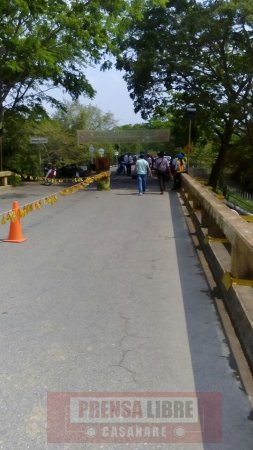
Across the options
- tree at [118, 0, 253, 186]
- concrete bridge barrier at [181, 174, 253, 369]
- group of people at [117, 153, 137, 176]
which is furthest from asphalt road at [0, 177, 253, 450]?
group of people at [117, 153, 137, 176]

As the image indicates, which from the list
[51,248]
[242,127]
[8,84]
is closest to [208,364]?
[51,248]

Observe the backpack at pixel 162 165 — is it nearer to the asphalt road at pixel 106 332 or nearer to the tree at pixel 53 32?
the tree at pixel 53 32

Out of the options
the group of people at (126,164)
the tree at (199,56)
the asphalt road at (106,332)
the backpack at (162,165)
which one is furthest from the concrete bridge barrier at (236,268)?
the group of people at (126,164)

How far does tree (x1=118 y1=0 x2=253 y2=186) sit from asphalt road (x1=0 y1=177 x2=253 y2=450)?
1887cm

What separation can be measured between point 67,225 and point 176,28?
18.0m

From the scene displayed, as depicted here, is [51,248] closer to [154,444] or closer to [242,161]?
[154,444]

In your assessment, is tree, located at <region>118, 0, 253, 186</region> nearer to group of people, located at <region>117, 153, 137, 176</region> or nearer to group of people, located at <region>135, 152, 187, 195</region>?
group of people, located at <region>135, 152, 187, 195</region>

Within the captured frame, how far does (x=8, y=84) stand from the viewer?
2383 cm

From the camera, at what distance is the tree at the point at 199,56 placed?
Result: 24.8 meters

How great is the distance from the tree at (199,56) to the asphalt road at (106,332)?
1887 cm

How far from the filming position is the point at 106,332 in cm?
474

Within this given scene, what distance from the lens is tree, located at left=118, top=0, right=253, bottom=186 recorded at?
24844 millimetres

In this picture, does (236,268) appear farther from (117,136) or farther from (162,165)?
(117,136)

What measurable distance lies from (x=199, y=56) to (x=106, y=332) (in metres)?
24.5
